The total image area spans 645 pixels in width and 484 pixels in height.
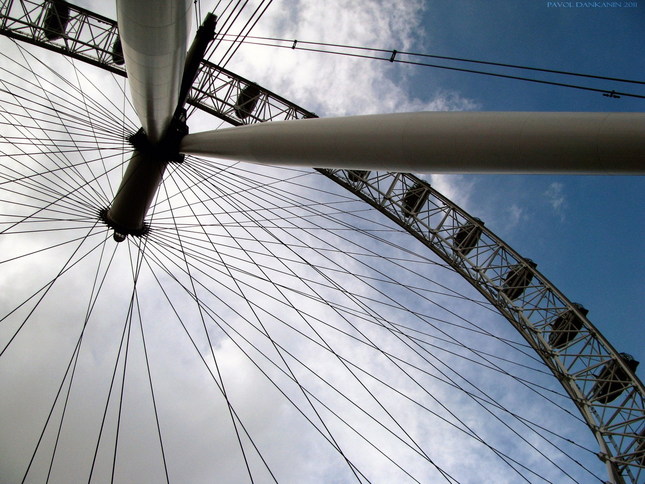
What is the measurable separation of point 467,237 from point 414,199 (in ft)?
9.32

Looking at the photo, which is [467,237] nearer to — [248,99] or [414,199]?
[414,199]

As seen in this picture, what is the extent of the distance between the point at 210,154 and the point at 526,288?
51.2 ft

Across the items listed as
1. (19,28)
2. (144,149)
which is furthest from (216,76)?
(144,149)

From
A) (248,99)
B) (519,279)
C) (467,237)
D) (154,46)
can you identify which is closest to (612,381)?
(519,279)

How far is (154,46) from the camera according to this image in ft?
21.1

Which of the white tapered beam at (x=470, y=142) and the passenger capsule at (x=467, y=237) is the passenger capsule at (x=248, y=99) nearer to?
the passenger capsule at (x=467, y=237)

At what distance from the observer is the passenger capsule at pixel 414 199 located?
1997cm

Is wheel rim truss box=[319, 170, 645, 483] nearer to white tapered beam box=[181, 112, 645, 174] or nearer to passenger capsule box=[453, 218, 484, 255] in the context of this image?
passenger capsule box=[453, 218, 484, 255]

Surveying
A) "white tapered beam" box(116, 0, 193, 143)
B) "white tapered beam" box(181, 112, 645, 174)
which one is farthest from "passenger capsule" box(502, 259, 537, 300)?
"white tapered beam" box(116, 0, 193, 143)

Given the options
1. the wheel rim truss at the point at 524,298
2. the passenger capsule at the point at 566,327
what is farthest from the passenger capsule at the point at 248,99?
the passenger capsule at the point at 566,327

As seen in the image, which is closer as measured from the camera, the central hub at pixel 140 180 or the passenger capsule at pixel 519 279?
the central hub at pixel 140 180

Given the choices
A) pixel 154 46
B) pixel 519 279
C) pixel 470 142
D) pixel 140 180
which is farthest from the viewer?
pixel 519 279

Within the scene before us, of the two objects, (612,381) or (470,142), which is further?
(612,381)

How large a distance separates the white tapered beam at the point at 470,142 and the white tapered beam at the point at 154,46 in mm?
1889
